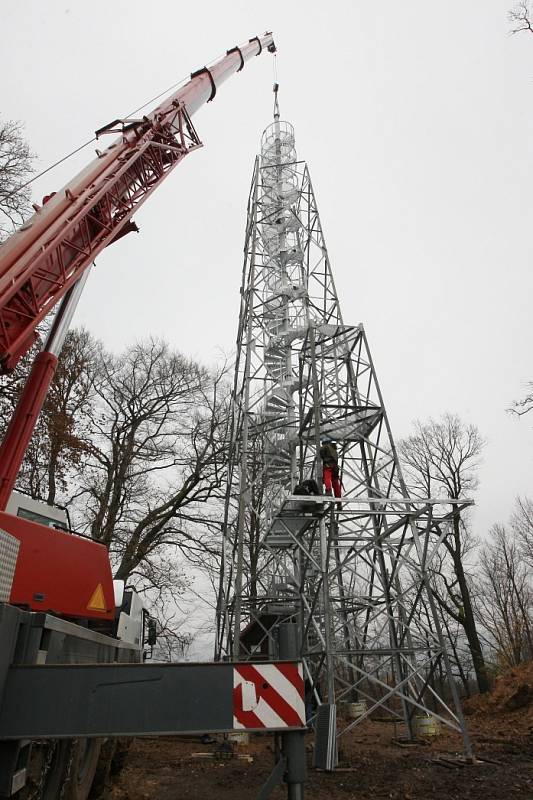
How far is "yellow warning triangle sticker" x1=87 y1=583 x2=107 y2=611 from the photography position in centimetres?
589

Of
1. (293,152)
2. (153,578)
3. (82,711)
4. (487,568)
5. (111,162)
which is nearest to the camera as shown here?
(82,711)

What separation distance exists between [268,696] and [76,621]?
13.1 feet

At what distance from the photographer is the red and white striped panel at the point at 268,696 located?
10.1 ft

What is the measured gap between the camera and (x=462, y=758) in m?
8.69

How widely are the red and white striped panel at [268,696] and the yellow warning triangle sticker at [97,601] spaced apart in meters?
3.32

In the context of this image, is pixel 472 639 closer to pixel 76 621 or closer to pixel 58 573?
pixel 76 621

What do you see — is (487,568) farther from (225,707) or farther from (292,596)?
(225,707)

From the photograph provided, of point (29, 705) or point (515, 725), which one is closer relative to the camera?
point (29, 705)

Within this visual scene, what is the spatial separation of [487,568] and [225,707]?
43529 millimetres

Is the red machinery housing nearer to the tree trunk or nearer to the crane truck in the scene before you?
the crane truck

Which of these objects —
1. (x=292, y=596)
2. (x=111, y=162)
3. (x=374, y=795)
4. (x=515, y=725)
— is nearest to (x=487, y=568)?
(x=515, y=725)

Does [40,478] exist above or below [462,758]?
above

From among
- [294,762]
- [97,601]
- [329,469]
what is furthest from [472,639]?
[294,762]

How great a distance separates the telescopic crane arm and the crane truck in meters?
0.02
